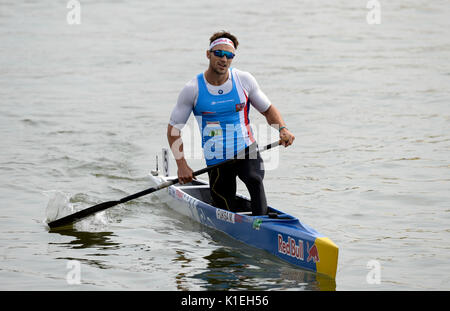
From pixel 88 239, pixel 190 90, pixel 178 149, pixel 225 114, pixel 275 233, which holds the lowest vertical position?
pixel 88 239

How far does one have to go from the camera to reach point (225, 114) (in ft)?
30.4

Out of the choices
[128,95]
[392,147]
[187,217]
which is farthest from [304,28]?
[187,217]

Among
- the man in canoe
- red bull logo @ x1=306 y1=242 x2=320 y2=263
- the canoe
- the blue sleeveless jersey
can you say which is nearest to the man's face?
the man in canoe

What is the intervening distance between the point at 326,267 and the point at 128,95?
13.5 metres

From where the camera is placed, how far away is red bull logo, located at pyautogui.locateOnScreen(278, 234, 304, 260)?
348 inches

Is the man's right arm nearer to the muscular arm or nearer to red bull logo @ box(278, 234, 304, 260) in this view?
the muscular arm

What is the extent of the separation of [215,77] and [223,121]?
0.57 meters

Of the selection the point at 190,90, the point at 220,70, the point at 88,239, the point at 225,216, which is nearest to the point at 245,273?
the point at 225,216

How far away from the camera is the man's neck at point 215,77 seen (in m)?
9.10

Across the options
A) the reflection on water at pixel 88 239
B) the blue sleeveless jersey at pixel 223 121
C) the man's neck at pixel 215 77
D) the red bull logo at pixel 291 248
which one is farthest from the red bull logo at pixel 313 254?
the reflection on water at pixel 88 239

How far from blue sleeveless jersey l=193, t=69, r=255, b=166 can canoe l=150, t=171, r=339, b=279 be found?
0.93 meters

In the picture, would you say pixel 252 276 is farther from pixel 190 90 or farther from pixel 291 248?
pixel 190 90

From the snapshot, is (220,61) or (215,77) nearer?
(220,61)

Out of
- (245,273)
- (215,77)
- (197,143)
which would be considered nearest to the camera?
(245,273)
